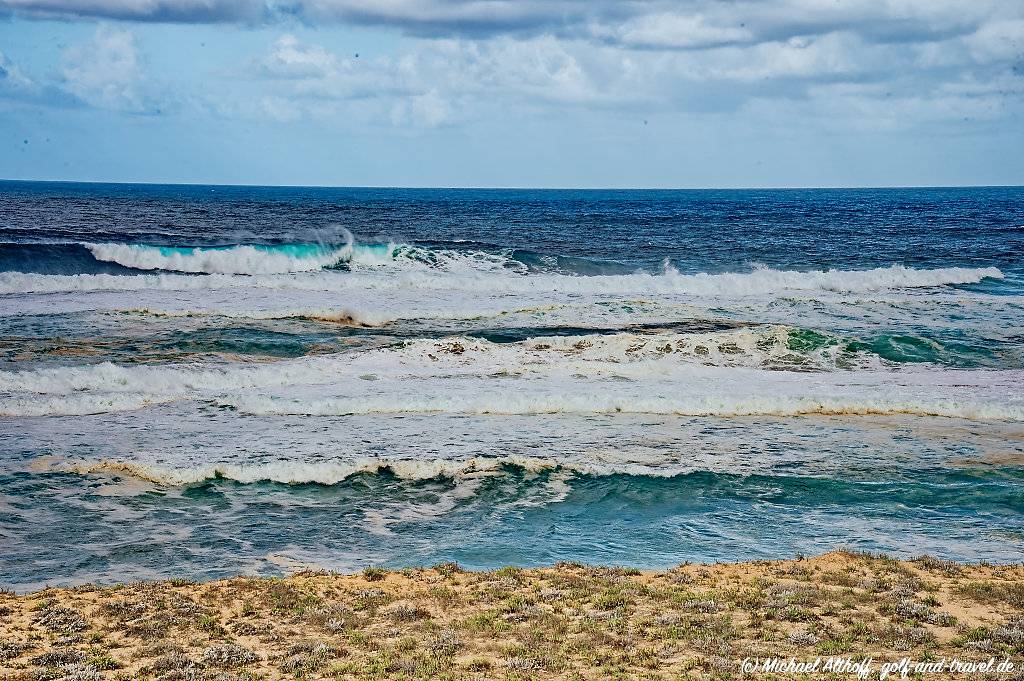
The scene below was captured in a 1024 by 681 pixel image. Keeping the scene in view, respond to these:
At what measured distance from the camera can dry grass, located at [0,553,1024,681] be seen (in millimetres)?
7129

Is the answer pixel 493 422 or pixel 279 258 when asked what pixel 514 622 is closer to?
pixel 493 422

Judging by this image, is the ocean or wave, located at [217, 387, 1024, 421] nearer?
the ocean

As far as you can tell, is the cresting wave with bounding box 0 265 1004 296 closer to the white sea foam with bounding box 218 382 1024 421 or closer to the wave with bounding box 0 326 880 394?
the wave with bounding box 0 326 880 394

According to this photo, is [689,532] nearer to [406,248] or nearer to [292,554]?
[292,554]

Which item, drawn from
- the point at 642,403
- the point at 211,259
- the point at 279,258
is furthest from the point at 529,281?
the point at 642,403

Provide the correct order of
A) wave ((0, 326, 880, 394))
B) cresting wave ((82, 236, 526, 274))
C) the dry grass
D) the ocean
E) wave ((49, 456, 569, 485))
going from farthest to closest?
cresting wave ((82, 236, 526, 274)), wave ((0, 326, 880, 394)), wave ((49, 456, 569, 485)), the ocean, the dry grass

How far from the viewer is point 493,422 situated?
627 inches

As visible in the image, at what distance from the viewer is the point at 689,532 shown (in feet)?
36.7

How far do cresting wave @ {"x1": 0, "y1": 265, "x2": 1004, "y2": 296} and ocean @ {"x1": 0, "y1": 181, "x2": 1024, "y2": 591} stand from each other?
0.28 metres

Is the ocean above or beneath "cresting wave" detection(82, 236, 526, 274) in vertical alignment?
beneath

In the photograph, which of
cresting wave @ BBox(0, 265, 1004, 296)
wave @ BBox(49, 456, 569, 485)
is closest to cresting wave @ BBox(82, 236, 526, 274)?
cresting wave @ BBox(0, 265, 1004, 296)

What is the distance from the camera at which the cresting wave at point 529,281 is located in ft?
111

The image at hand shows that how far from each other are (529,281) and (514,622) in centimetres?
2940

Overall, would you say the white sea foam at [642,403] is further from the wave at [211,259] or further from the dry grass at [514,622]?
the wave at [211,259]
